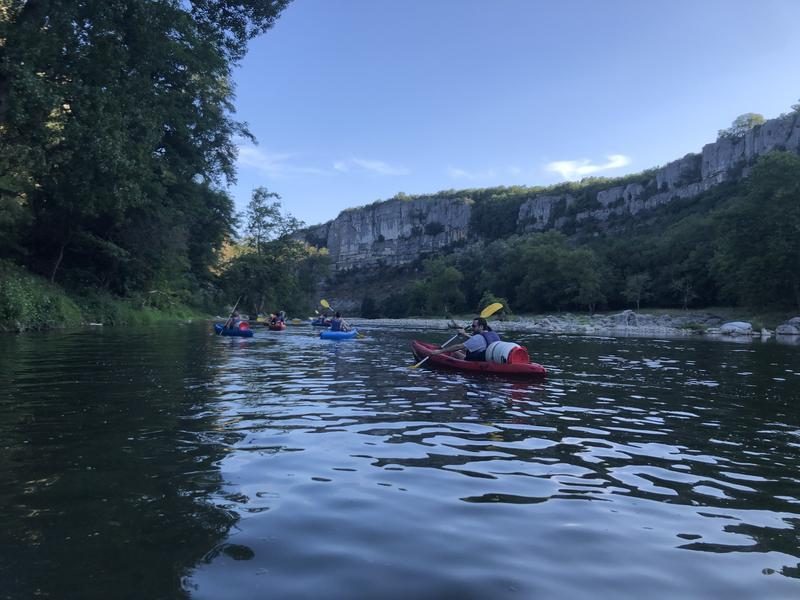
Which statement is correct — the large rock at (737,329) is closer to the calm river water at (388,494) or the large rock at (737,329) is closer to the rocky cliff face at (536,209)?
the calm river water at (388,494)

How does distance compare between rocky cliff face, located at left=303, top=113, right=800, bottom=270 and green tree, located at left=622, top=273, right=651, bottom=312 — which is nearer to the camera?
green tree, located at left=622, top=273, right=651, bottom=312

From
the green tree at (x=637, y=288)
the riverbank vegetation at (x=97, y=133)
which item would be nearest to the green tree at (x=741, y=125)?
the green tree at (x=637, y=288)

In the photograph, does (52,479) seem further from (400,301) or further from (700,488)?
(400,301)

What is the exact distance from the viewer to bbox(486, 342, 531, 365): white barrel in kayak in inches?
447

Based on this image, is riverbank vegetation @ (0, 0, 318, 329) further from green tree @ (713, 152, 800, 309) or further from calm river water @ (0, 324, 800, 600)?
green tree @ (713, 152, 800, 309)

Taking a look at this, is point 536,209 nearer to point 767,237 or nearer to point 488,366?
point 767,237

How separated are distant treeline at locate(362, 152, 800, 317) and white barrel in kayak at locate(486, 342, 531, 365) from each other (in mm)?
39465

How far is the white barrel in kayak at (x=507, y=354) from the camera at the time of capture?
11352 millimetres

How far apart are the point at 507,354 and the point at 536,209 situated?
12995cm

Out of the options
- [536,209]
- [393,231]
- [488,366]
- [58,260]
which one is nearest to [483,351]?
[488,366]

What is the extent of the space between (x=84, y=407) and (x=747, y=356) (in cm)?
1839

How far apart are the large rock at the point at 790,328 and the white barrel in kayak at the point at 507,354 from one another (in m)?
32.0

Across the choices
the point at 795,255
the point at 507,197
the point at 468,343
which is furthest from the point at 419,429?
the point at 507,197

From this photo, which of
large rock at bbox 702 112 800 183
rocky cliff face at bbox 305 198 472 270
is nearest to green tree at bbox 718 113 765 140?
large rock at bbox 702 112 800 183
